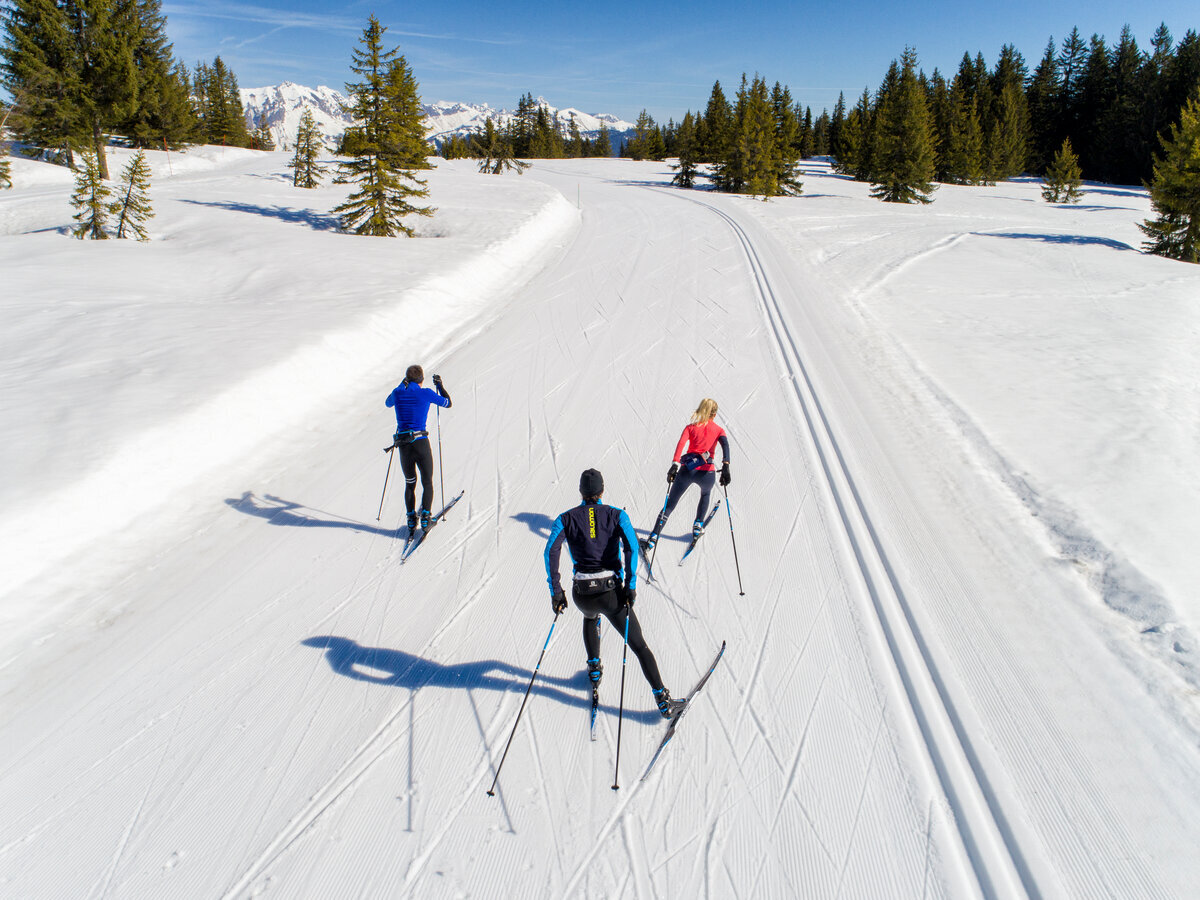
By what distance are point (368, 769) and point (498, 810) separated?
998 mm

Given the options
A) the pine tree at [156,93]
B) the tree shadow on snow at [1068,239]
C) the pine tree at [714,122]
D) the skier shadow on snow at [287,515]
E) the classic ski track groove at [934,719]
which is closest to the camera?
the classic ski track groove at [934,719]

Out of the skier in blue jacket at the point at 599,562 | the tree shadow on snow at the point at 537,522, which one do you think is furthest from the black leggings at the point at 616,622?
the tree shadow on snow at the point at 537,522

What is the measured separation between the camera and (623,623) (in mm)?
4457

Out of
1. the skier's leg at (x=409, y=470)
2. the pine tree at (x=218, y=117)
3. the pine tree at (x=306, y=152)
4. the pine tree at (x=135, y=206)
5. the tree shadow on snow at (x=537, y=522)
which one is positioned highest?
the pine tree at (x=218, y=117)

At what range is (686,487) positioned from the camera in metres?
6.73

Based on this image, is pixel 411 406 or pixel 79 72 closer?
pixel 411 406

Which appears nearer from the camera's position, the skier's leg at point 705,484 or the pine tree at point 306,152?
the skier's leg at point 705,484

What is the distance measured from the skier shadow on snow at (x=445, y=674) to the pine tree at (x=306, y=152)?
34.5m

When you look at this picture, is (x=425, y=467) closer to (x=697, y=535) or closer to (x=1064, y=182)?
(x=697, y=535)

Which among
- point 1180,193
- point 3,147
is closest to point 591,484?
point 1180,193

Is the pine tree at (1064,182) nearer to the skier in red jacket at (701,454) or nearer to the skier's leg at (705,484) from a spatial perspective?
the skier in red jacket at (701,454)

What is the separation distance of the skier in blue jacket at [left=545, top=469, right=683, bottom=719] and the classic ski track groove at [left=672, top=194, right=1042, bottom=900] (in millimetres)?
1941

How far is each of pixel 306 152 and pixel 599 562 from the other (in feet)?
124

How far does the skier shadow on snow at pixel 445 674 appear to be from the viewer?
4.88m
